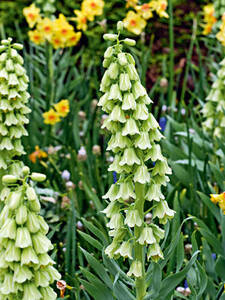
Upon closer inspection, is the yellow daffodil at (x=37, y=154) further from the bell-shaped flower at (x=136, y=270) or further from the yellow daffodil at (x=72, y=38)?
the bell-shaped flower at (x=136, y=270)

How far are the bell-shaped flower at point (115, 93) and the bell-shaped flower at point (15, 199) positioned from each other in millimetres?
398

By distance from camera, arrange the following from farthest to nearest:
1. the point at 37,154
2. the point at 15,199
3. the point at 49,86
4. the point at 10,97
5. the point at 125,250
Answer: the point at 49,86 → the point at 37,154 → the point at 10,97 → the point at 125,250 → the point at 15,199

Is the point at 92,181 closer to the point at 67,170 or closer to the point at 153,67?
the point at 67,170

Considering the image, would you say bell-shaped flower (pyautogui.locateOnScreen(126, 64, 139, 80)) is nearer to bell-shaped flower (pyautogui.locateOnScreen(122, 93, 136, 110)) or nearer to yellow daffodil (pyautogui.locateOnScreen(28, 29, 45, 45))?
bell-shaped flower (pyautogui.locateOnScreen(122, 93, 136, 110))

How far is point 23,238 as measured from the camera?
56.1 inches

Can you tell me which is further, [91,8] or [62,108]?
[91,8]

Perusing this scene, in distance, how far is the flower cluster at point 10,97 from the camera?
2.16 metres

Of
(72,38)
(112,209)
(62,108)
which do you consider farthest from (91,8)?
(112,209)

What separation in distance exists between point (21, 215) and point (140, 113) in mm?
462

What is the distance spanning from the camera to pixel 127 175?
1760 mm

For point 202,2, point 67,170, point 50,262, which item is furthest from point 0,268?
point 202,2

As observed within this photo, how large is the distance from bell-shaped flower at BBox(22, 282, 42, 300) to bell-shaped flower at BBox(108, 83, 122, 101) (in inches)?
22.5

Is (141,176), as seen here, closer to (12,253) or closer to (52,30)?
(12,253)

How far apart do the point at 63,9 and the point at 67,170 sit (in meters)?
2.29
